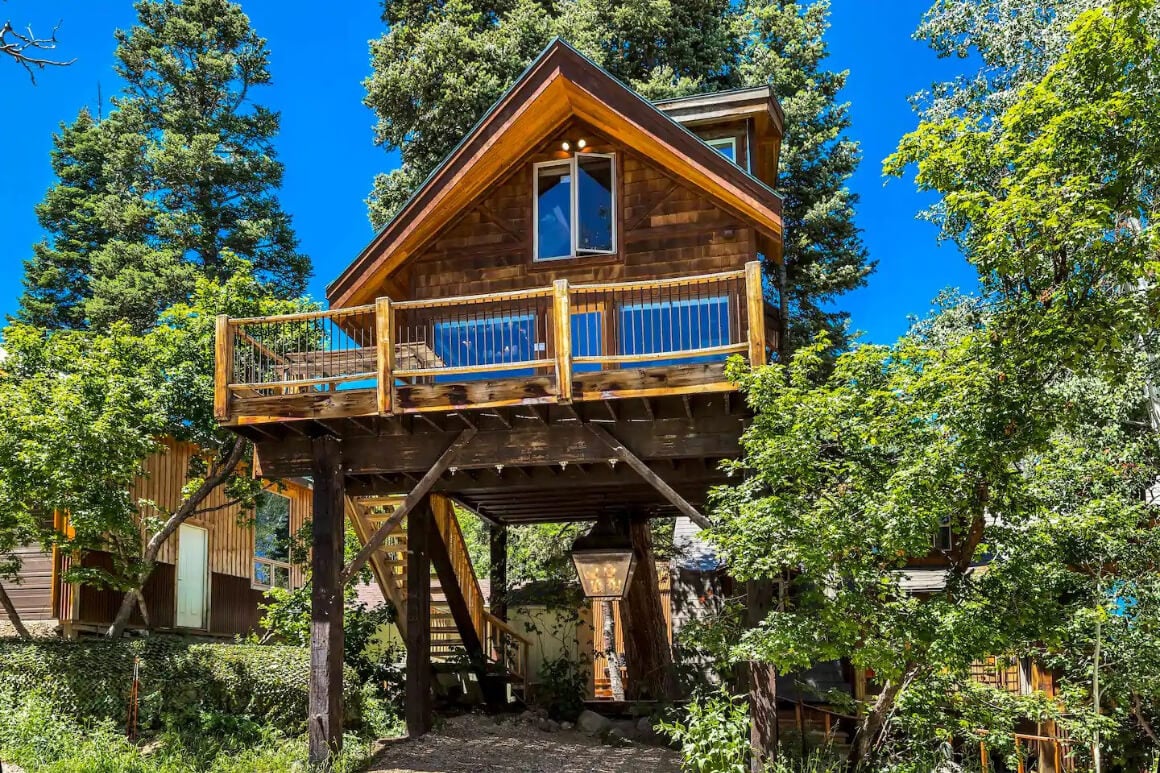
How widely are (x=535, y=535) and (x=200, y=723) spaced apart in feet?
43.1

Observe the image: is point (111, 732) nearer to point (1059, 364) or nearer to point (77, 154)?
point (1059, 364)

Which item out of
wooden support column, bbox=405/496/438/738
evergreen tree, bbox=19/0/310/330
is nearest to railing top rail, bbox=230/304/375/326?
wooden support column, bbox=405/496/438/738

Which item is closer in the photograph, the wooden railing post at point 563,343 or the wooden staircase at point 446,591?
the wooden railing post at point 563,343

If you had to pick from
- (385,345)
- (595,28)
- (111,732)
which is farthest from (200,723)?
(595,28)

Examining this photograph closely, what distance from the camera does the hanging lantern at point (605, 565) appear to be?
12.8 m

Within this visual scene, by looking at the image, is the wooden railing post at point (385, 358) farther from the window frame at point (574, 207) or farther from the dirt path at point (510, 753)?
the dirt path at point (510, 753)

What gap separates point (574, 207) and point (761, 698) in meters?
7.23

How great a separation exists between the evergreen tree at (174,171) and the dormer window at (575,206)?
20020 mm

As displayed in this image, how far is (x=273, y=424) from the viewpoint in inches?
511

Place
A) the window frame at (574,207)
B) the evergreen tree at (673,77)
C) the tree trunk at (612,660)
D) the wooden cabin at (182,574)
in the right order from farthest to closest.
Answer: the evergreen tree at (673,77) → the tree trunk at (612,660) → the wooden cabin at (182,574) → the window frame at (574,207)

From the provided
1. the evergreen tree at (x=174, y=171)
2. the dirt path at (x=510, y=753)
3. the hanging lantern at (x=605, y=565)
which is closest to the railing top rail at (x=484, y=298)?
the hanging lantern at (x=605, y=565)

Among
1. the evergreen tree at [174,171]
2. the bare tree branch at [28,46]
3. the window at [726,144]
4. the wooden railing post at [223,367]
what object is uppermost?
the evergreen tree at [174,171]

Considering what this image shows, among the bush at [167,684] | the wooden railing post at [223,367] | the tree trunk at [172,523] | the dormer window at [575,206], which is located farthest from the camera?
the tree trunk at [172,523]

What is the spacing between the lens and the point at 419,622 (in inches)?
593
